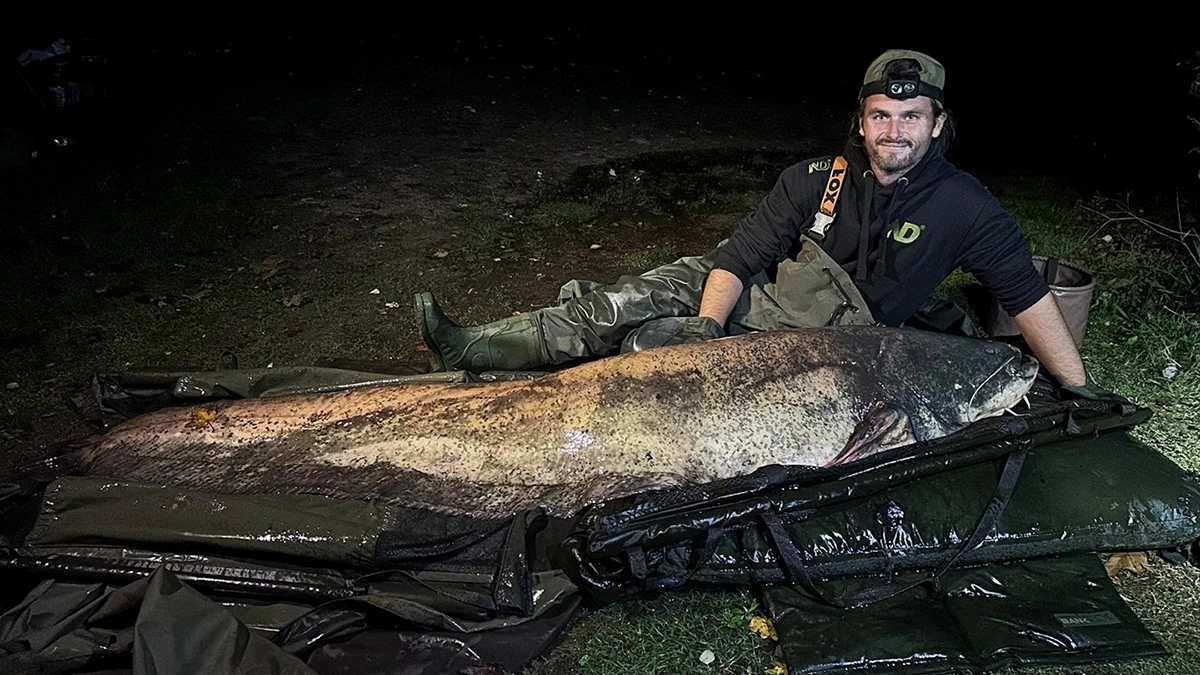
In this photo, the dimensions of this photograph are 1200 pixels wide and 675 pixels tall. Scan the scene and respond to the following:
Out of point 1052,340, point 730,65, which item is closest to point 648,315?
point 1052,340

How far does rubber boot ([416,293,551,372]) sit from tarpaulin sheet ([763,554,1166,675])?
1624 millimetres

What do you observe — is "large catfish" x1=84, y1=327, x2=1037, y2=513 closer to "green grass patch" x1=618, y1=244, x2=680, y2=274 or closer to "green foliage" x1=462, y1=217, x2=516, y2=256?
"green grass patch" x1=618, y1=244, x2=680, y2=274

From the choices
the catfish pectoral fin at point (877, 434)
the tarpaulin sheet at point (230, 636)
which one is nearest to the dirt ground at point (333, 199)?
the tarpaulin sheet at point (230, 636)

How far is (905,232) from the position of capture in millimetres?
3777

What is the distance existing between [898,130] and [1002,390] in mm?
1134

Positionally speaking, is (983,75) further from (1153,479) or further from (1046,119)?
(1153,479)

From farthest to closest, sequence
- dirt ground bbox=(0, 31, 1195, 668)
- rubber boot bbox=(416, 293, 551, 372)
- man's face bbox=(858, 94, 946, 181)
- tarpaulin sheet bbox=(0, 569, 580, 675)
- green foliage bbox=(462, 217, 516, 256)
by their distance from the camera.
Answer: green foliage bbox=(462, 217, 516, 256) → dirt ground bbox=(0, 31, 1195, 668) → rubber boot bbox=(416, 293, 551, 372) → man's face bbox=(858, 94, 946, 181) → tarpaulin sheet bbox=(0, 569, 580, 675)

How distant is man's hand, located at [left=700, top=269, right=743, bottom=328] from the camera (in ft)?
13.0

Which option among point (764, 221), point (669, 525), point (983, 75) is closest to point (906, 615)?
point (669, 525)

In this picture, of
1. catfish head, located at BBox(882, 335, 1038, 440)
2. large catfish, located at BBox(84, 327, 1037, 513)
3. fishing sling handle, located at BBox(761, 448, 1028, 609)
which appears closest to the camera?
fishing sling handle, located at BBox(761, 448, 1028, 609)

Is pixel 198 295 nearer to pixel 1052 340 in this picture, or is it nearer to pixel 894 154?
pixel 894 154

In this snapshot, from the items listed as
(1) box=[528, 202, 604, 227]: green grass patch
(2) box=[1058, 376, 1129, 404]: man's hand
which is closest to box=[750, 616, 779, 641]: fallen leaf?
(2) box=[1058, 376, 1129, 404]: man's hand

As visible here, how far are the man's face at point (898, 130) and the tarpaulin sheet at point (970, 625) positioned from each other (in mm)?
1638

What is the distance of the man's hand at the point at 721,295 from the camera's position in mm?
3951
